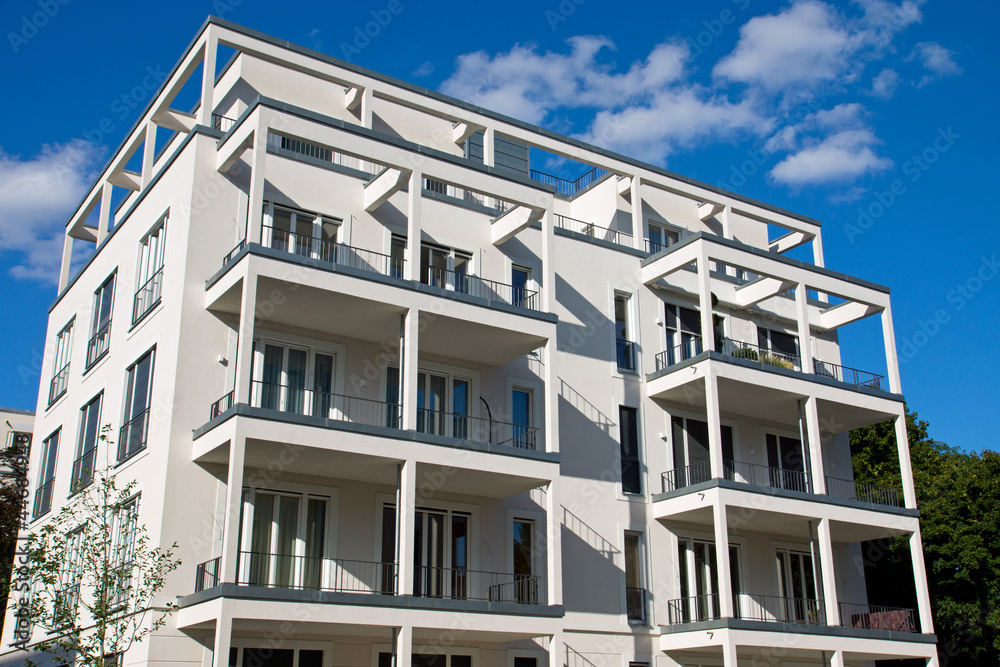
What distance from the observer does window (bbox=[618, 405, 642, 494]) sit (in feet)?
86.8

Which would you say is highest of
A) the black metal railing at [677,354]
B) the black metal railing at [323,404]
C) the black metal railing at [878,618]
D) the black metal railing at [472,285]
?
the black metal railing at [472,285]

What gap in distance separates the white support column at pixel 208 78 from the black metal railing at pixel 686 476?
50.3ft

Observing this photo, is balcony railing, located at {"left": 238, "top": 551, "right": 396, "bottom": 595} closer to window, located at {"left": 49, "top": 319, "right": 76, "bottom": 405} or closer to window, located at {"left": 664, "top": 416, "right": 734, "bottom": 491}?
window, located at {"left": 664, "top": 416, "right": 734, "bottom": 491}

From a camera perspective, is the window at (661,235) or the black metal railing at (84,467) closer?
the black metal railing at (84,467)

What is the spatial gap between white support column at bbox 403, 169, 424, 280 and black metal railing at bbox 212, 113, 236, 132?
502cm

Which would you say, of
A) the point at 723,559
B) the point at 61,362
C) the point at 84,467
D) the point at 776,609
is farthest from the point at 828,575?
the point at 61,362

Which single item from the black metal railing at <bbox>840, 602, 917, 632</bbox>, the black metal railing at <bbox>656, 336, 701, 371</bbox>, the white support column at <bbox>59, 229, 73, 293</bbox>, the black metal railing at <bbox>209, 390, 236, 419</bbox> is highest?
the white support column at <bbox>59, 229, 73, 293</bbox>

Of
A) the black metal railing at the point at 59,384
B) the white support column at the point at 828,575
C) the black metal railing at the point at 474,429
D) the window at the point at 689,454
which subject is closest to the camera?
the black metal railing at the point at 474,429

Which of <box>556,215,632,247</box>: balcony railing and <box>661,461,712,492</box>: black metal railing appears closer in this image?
<box>661,461,712,492</box>: black metal railing

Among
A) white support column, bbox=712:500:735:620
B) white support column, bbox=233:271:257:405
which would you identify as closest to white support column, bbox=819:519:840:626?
white support column, bbox=712:500:735:620

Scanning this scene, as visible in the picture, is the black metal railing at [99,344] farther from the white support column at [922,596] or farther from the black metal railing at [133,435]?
the white support column at [922,596]

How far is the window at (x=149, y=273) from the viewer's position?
22.8 meters

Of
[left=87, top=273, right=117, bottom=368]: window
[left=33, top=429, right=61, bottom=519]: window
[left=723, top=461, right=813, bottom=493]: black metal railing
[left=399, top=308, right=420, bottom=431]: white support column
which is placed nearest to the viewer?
[left=399, top=308, right=420, bottom=431]: white support column

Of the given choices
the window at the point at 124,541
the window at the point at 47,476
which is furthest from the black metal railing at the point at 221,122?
the window at the point at 47,476
